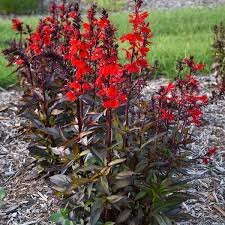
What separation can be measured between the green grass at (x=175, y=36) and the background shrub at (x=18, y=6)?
344 centimetres

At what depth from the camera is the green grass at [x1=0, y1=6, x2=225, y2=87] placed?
6.19m

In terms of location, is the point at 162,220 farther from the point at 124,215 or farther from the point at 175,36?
the point at 175,36

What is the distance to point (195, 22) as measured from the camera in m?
9.09

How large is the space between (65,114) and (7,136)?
0.91 metres

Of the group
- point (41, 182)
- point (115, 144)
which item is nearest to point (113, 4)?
point (41, 182)

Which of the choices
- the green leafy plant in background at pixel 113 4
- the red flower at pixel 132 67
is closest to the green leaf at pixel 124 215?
the red flower at pixel 132 67

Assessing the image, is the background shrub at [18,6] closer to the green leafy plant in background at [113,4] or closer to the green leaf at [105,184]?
the green leafy plant in background at [113,4]

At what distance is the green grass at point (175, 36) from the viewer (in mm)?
6189

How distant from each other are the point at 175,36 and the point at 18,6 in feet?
20.4

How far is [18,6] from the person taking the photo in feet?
43.1

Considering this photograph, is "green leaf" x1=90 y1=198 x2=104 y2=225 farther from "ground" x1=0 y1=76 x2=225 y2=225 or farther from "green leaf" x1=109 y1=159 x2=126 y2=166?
"ground" x1=0 y1=76 x2=225 y2=225

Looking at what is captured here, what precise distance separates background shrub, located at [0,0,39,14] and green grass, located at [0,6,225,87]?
3441 mm

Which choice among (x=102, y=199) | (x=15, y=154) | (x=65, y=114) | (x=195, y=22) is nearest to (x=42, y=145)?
(x=65, y=114)

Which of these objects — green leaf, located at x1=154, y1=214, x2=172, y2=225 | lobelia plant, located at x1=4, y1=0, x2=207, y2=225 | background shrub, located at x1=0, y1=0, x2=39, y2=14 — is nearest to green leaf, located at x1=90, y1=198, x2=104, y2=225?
lobelia plant, located at x1=4, y1=0, x2=207, y2=225
